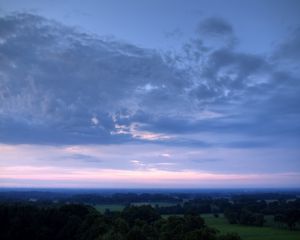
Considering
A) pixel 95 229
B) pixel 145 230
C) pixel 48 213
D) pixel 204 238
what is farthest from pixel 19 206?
pixel 204 238

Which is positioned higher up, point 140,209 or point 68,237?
point 140,209

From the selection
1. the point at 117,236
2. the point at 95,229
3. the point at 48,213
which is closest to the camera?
the point at 117,236

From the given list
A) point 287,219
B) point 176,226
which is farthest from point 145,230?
point 287,219

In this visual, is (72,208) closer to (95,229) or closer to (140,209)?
(140,209)

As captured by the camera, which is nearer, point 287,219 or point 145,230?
point 145,230

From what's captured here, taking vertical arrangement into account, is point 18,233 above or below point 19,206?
below

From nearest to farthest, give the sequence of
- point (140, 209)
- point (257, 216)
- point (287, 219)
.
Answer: point (140, 209), point (287, 219), point (257, 216)

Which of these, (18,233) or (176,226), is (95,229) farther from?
(18,233)

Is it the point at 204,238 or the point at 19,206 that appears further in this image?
the point at 19,206

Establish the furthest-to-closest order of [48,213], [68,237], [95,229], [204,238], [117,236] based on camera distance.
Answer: [48,213]
[68,237]
[95,229]
[117,236]
[204,238]
